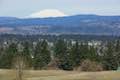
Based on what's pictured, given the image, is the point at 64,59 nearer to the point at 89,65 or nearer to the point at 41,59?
the point at 41,59

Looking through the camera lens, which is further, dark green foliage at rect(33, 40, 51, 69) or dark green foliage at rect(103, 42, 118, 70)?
dark green foliage at rect(33, 40, 51, 69)

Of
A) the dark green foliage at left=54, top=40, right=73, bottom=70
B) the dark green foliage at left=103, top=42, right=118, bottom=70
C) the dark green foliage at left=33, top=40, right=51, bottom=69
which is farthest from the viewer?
the dark green foliage at left=33, top=40, right=51, bottom=69

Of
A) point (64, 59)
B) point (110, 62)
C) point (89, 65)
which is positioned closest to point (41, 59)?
point (64, 59)

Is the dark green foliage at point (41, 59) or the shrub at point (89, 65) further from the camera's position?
the dark green foliage at point (41, 59)

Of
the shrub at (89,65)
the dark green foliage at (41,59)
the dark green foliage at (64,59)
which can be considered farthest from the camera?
the dark green foliage at (41,59)

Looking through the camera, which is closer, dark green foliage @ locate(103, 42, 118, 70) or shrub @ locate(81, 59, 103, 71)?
shrub @ locate(81, 59, 103, 71)

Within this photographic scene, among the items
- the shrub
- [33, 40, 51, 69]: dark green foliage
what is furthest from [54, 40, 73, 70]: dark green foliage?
the shrub

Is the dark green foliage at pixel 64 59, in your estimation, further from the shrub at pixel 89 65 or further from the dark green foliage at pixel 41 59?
the shrub at pixel 89 65

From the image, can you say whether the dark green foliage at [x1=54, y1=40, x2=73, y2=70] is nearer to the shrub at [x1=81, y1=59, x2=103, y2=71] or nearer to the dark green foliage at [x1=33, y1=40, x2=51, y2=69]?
the dark green foliage at [x1=33, y1=40, x2=51, y2=69]

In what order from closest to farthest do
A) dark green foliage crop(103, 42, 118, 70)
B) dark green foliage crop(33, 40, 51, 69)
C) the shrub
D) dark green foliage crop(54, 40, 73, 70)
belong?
the shrub → dark green foliage crop(103, 42, 118, 70) → dark green foliage crop(54, 40, 73, 70) → dark green foliage crop(33, 40, 51, 69)

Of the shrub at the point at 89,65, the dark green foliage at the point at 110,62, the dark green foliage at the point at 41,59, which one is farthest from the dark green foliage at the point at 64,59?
the dark green foliage at the point at 110,62

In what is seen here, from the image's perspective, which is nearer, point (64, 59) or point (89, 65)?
point (89, 65)

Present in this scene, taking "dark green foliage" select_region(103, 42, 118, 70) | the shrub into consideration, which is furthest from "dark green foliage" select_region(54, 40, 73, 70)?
"dark green foliage" select_region(103, 42, 118, 70)

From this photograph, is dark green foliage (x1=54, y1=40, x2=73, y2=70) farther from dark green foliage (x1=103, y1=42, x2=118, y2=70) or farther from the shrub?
dark green foliage (x1=103, y1=42, x2=118, y2=70)
